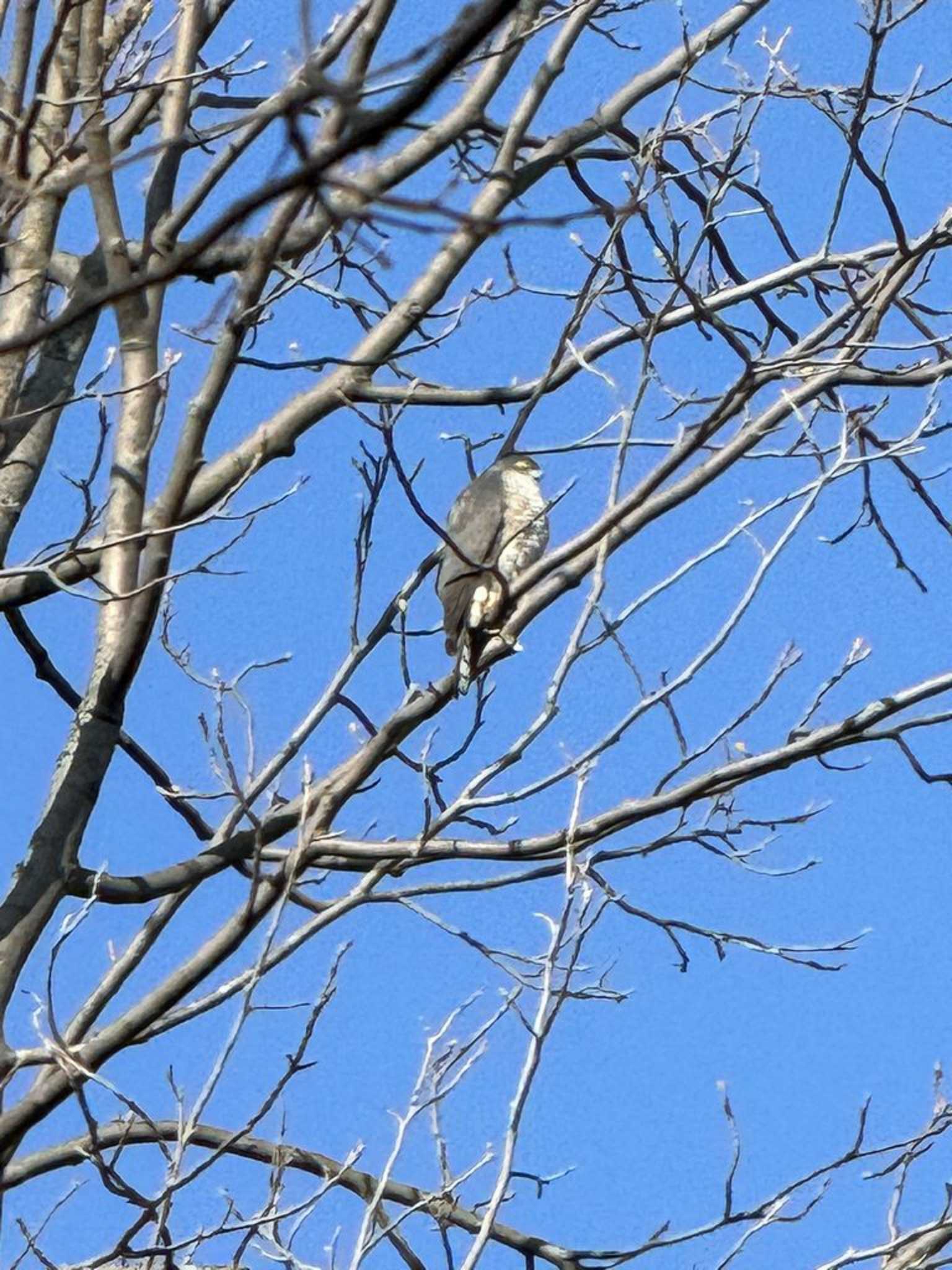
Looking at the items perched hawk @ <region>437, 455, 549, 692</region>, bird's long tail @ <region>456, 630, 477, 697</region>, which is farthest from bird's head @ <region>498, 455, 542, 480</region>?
bird's long tail @ <region>456, 630, 477, 697</region>

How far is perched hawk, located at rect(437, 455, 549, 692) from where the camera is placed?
16.5 ft

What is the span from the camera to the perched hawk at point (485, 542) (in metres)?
5.03

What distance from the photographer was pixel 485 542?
5789 mm

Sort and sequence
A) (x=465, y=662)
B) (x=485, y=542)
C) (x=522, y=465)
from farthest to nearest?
(x=522, y=465), (x=485, y=542), (x=465, y=662)

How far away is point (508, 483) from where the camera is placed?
6.02 meters

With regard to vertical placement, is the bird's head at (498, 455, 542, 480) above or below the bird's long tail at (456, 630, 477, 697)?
above

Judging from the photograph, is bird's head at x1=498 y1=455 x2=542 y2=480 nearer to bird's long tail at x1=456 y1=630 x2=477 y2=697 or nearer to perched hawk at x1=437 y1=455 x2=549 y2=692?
perched hawk at x1=437 y1=455 x2=549 y2=692

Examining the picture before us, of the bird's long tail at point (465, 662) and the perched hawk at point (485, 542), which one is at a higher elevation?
the perched hawk at point (485, 542)

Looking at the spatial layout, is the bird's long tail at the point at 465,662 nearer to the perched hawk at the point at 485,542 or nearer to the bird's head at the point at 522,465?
the perched hawk at the point at 485,542

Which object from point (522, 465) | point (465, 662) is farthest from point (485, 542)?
point (465, 662)

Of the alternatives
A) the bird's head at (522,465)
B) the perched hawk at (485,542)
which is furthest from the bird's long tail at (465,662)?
the bird's head at (522,465)

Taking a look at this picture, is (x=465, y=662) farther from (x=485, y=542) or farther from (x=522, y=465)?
(x=522, y=465)

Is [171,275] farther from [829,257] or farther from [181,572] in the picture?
[829,257]

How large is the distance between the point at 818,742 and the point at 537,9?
6.90 feet
